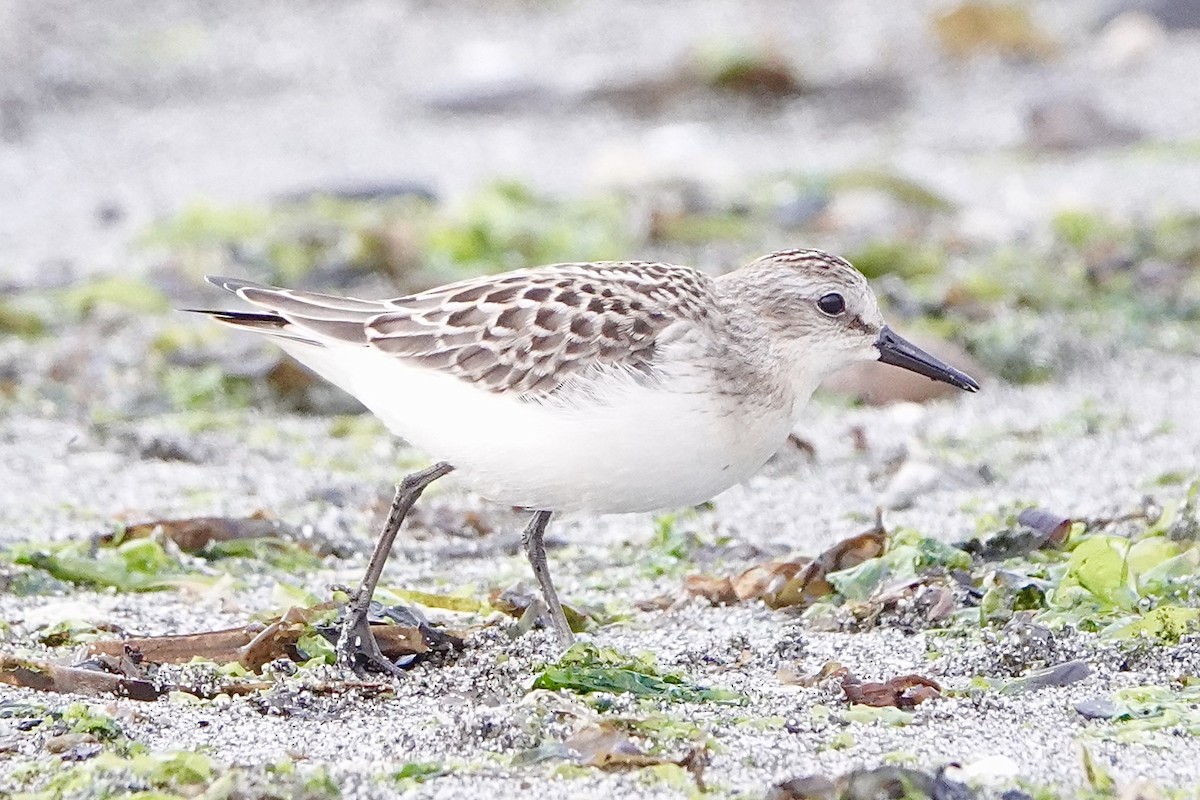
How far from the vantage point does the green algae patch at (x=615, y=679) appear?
4.23 metres

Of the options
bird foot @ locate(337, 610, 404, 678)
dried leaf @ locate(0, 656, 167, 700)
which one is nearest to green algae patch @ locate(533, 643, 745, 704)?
bird foot @ locate(337, 610, 404, 678)

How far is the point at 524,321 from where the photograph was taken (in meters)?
4.71

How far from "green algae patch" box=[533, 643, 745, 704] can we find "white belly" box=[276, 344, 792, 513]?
407mm

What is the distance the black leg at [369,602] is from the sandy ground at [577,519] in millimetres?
156

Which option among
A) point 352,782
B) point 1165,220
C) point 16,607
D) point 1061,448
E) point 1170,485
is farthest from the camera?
point 1165,220

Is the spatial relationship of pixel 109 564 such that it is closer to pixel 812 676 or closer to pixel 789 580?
pixel 789 580

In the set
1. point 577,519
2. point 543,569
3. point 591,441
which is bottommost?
point 577,519

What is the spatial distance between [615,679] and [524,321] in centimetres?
99

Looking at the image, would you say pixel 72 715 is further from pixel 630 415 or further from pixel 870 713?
pixel 870 713

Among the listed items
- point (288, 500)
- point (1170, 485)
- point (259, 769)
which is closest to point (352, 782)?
point (259, 769)

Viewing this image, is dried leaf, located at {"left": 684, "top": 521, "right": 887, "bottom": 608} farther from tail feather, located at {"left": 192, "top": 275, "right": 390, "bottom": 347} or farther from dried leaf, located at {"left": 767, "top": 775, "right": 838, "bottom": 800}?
dried leaf, located at {"left": 767, "top": 775, "right": 838, "bottom": 800}

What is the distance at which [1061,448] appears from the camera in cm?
675

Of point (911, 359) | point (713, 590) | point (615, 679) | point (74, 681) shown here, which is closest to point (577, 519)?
point (713, 590)

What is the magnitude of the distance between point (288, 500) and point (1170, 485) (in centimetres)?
296
